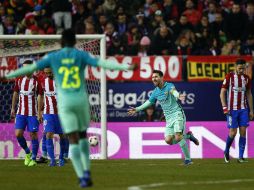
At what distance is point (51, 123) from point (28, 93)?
789mm

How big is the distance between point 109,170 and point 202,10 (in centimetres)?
1082

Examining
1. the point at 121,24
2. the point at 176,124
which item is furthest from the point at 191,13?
the point at 176,124

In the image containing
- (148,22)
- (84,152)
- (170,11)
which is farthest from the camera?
(170,11)

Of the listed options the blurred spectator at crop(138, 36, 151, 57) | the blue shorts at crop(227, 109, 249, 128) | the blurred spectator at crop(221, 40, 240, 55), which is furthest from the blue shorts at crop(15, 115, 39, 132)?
the blurred spectator at crop(221, 40, 240, 55)

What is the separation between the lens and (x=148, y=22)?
81.5ft

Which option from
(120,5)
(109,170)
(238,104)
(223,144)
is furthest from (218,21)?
(109,170)

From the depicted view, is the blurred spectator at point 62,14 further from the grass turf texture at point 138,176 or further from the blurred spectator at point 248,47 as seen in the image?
the grass turf texture at point 138,176

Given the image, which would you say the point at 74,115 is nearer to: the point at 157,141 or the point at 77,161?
the point at 77,161

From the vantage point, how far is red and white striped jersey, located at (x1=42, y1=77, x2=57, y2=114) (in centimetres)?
1775

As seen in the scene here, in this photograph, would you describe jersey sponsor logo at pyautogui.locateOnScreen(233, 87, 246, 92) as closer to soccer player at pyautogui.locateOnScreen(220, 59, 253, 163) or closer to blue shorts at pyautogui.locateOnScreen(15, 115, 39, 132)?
soccer player at pyautogui.locateOnScreen(220, 59, 253, 163)

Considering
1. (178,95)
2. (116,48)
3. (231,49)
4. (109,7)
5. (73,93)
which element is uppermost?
(109,7)

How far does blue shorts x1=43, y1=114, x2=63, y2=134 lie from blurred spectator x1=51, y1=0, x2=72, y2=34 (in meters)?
6.66

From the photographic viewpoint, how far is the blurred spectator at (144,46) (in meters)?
23.6

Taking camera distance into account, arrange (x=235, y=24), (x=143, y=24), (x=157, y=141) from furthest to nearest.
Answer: (x=143, y=24)
(x=235, y=24)
(x=157, y=141)
